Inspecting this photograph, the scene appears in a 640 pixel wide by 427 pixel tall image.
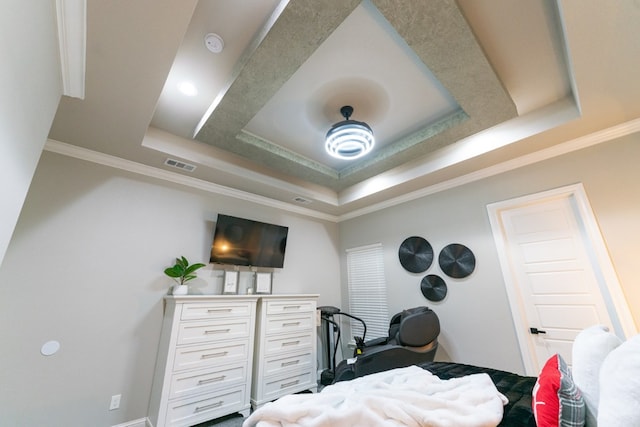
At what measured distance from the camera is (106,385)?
7.79ft

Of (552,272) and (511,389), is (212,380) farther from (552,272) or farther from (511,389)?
(552,272)

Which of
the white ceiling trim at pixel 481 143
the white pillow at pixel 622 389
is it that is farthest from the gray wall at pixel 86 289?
the white pillow at pixel 622 389

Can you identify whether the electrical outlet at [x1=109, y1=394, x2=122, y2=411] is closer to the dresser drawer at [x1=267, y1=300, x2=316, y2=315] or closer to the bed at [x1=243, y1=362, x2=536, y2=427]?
the dresser drawer at [x1=267, y1=300, x2=316, y2=315]

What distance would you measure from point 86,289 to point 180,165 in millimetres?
1556

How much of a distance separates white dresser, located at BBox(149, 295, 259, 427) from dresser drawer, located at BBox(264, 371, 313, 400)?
0.83 ft

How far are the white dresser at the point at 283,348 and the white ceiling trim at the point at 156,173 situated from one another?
5.06ft

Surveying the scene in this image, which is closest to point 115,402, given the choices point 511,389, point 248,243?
point 248,243

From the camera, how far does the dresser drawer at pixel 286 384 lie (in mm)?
2902

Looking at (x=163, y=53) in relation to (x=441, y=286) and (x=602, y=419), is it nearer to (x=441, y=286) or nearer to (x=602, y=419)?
(x=602, y=419)

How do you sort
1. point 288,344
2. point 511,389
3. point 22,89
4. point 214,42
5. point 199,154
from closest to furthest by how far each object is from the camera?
point 22,89 < point 511,389 < point 214,42 < point 199,154 < point 288,344

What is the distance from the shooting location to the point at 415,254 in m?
3.66

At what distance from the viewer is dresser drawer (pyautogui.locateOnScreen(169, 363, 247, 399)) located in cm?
237

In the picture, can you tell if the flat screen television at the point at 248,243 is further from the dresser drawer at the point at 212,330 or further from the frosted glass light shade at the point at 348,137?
the frosted glass light shade at the point at 348,137

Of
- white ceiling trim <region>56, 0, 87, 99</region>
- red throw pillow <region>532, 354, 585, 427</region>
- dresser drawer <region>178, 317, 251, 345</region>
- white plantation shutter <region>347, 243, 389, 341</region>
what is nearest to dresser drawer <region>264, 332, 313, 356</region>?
dresser drawer <region>178, 317, 251, 345</region>
